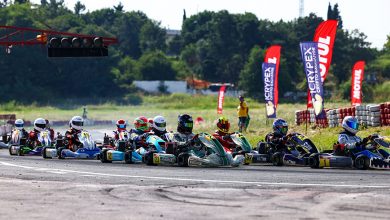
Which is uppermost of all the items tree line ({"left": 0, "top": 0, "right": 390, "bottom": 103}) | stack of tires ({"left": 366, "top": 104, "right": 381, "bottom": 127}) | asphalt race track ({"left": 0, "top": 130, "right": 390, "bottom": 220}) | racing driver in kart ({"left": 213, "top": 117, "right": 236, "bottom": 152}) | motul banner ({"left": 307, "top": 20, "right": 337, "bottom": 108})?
tree line ({"left": 0, "top": 0, "right": 390, "bottom": 103})

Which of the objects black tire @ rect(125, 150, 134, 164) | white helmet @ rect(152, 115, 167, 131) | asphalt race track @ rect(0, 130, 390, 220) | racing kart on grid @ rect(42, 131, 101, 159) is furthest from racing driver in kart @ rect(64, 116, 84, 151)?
asphalt race track @ rect(0, 130, 390, 220)

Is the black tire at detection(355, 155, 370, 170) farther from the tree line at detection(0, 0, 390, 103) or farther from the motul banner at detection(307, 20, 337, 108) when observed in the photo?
the tree line at detection(0, 0, 390, 103)

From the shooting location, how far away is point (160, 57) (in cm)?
→ 13088

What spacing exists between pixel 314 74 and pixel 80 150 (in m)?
8.37

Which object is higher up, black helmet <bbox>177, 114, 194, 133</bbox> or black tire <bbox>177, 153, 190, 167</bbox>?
black helmet <bbox>177, 114, 194, 133</bbox>

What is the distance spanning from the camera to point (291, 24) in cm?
13700

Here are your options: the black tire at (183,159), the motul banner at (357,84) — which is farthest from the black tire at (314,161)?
the motul banner at (357,84)

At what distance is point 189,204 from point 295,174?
6.43 meters

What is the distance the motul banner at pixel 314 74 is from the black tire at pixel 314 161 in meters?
8.80

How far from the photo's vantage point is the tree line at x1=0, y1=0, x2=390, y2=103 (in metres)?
103

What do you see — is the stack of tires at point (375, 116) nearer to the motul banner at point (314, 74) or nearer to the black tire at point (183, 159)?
the motul banner at point (314, 74)

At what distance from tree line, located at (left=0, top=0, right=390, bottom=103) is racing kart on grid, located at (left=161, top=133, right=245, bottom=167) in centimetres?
6231

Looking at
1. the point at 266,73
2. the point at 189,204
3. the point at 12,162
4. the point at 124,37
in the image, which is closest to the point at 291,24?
the point at 124,37

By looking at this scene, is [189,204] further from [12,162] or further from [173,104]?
[173,104]
